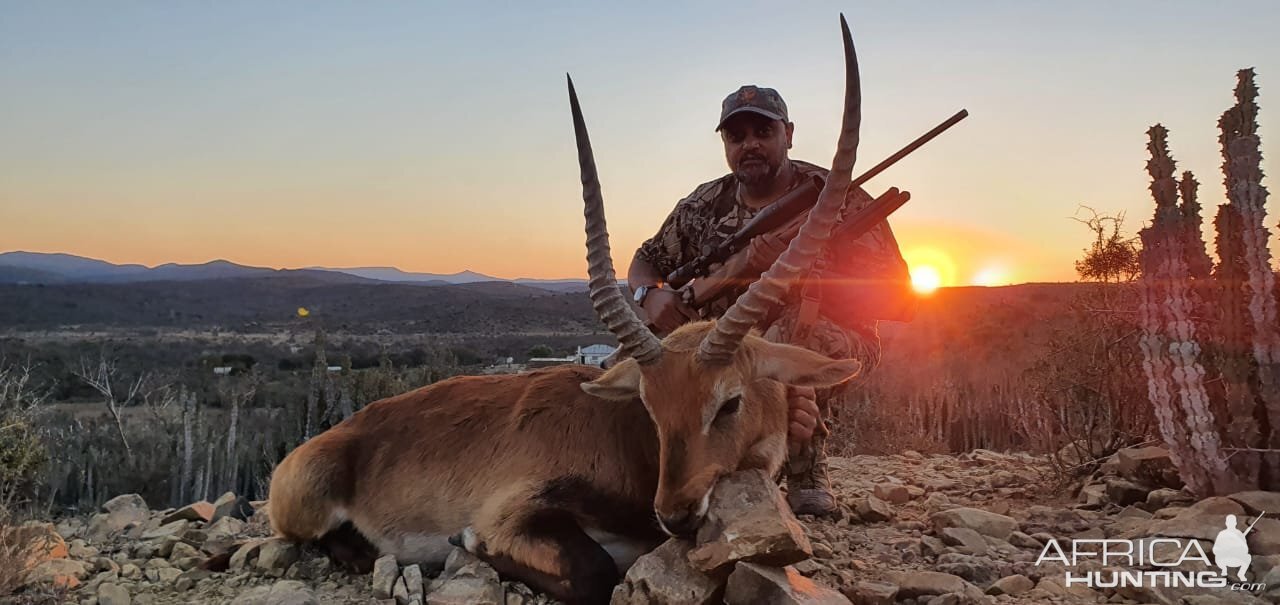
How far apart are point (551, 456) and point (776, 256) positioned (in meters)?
2.43

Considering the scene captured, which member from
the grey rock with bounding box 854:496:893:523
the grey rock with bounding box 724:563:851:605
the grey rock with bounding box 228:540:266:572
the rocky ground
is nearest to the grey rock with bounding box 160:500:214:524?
the rocky ground

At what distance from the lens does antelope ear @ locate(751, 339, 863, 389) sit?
14.6 ft

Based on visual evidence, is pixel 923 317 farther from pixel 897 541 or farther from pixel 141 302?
pixel 141 302

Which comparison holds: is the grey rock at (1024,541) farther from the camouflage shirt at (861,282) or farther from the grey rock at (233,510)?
the grey rock at (233,510)

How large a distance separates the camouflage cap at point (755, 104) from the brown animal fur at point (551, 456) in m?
2.91

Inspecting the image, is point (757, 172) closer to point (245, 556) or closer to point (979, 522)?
point (979, 522)

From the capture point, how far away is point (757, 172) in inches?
291

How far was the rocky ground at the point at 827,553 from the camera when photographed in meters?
3.87

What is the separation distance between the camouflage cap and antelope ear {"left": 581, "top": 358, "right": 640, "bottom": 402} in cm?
328

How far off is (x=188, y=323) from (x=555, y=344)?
5785cm

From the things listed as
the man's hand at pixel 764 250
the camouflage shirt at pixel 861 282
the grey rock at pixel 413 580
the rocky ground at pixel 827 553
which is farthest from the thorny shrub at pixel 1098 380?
the grey rock at pixel 413 580

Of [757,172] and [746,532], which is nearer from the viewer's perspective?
[746,532]

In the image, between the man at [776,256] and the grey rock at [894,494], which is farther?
the grey rock at [894,494]

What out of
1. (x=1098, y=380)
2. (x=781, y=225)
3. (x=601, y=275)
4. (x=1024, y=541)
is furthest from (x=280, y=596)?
(x=1098, y=380)
